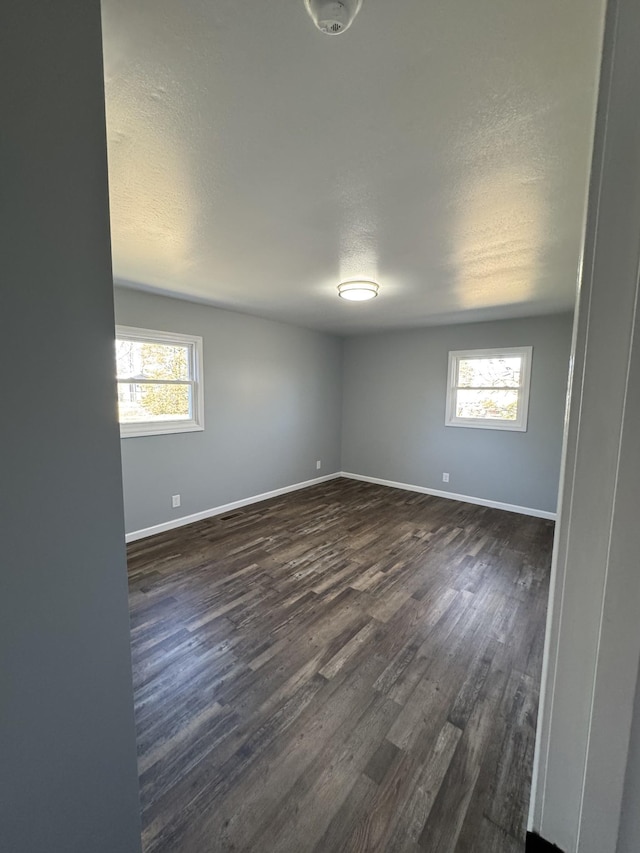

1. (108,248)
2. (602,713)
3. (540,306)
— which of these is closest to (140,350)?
(108,248)

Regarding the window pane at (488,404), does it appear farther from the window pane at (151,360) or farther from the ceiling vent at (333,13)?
the ceiling vent at (333,13)

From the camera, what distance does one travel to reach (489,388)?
4523mm

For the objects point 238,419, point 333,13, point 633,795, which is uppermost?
point 333,13

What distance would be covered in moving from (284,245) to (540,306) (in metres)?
2.97

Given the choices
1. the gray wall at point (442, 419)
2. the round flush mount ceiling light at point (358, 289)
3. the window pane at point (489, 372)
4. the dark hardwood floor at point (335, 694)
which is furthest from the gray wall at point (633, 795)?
the window pane at point (489, 372)

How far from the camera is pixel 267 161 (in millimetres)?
1401

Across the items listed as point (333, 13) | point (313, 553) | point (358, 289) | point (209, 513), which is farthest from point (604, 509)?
point (209, 513)

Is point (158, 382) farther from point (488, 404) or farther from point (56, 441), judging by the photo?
point (488, 404)

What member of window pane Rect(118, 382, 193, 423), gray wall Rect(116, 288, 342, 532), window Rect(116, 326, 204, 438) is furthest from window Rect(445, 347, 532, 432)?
window pane Rect(118, 382, 193, 423)

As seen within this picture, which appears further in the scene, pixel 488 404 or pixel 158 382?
pixel 488 404

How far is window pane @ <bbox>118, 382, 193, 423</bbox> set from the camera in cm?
333

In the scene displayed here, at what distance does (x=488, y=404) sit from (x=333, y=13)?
444 centimetres

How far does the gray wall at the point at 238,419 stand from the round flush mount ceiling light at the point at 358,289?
5.79 ft

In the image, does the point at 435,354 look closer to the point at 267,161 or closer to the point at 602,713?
the point at 267,161
